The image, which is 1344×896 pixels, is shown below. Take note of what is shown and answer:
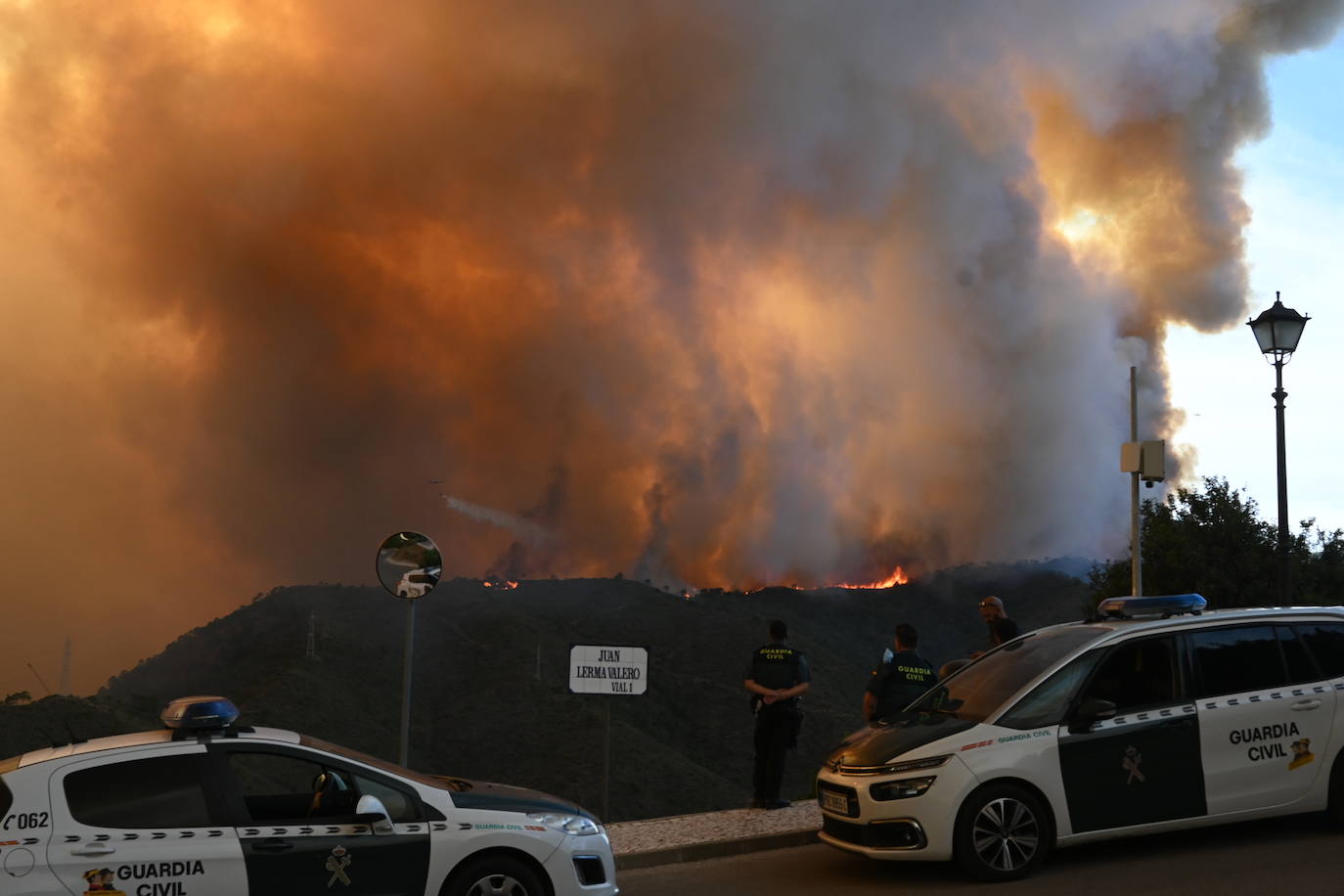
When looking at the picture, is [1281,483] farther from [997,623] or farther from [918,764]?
[918,764]

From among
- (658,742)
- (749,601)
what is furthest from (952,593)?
(658,742)

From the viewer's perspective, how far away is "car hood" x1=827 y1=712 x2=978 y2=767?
8703 mm

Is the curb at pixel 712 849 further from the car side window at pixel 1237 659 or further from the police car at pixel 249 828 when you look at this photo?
the car side window at pixel 1237 659

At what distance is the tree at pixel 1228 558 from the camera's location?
123ft

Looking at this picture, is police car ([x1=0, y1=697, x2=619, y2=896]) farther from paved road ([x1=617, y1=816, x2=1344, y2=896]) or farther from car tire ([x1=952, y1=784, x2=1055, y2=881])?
car tire ([x1=952, y1=784, x2=1055, y2=881])

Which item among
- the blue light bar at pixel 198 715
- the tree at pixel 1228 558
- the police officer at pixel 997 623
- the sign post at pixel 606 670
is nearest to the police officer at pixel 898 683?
the police officer at pixel 997 623

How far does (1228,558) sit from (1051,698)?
32976 millimetres

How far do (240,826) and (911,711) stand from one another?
5193 mm

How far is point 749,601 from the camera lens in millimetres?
70500

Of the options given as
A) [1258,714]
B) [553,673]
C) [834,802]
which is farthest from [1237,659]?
[553,673]

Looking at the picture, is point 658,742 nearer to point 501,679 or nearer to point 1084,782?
point 501,679

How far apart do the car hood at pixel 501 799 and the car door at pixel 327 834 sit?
1.07 feet

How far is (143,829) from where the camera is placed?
6.52 m

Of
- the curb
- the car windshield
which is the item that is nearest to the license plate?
the car windshield
